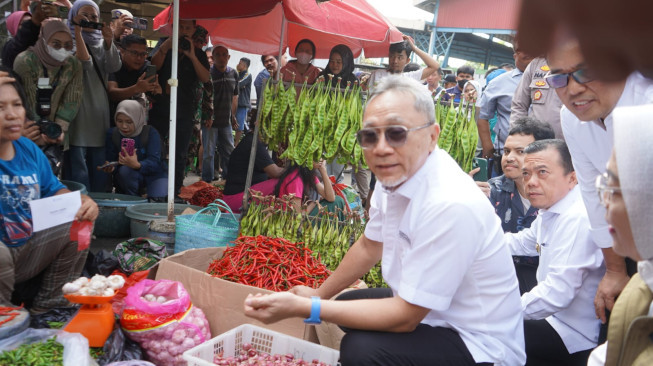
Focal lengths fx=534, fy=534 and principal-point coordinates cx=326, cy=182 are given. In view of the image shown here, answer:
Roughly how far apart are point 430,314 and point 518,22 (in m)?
2.00

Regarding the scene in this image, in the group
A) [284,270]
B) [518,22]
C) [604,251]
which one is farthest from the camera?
[284,270]

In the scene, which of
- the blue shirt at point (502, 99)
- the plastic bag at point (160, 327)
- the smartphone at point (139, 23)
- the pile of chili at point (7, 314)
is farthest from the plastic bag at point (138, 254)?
the blue shirt at point (502, 99)

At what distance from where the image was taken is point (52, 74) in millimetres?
5004

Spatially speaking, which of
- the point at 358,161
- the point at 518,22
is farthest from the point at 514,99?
the point at 518,22

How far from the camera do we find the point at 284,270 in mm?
3463

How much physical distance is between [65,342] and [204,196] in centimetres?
354

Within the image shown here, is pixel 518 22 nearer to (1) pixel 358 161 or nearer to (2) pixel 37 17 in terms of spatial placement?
(1) pixel 358 161

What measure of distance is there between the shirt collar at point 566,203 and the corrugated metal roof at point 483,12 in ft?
8.83

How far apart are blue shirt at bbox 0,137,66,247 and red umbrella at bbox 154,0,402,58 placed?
2.50 meters

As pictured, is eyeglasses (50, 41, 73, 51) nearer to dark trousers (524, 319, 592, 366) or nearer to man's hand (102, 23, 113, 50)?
man's hand (102, 23, 113, 50)

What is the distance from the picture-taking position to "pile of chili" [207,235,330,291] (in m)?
3.36

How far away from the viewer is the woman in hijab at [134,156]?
553 cm

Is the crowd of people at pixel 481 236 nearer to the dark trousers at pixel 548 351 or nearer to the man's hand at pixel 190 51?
the dark trousers at pixel 548 351

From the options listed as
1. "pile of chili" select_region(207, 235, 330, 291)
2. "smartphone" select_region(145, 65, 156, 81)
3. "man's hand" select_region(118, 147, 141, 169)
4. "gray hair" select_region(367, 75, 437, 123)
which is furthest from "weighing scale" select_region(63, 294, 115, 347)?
"smartphone" select_region(145, 65, 156, 81)
